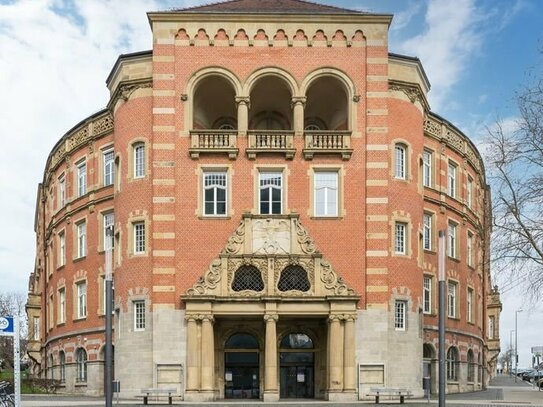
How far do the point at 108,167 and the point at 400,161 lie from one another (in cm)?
1712

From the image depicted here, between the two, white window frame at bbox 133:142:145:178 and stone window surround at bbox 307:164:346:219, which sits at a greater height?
white window frame at bbox 133:142:145:178

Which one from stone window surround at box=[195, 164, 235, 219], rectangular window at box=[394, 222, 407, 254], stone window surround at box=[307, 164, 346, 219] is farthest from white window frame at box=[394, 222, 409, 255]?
stone window surround at box=[195, 164, 235, 219]

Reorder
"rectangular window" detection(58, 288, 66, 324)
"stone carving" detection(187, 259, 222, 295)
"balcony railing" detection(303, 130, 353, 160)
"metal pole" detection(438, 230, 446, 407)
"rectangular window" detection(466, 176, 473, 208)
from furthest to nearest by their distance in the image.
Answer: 1. "rectangular window" detection(466, 176, 473, 208)
2. "rectangular window" detection(58, 288, 66, 324)
3. "balcony railing" detection(303, 130, 353, 160)
4. "stone carving" detection(187, 259, 222, 295)
5. "metal pole" detection(438, 230, 446, 407)

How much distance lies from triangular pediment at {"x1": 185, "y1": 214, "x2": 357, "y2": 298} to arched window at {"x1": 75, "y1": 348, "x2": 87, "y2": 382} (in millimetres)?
13721

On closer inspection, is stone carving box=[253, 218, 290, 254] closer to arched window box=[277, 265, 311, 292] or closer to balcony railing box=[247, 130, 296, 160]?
arched window box=[277, 265, 311, 292]

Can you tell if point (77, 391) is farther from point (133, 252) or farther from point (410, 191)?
point (410, 191)

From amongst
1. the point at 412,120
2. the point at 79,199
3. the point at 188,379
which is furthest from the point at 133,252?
the point at 412,120

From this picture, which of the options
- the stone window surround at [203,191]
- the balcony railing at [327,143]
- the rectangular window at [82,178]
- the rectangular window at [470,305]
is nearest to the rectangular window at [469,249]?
the rectangular window at [470,305]

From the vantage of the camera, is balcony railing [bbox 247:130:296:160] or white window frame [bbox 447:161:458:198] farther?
white window frame [bbox 447:161:458:198]

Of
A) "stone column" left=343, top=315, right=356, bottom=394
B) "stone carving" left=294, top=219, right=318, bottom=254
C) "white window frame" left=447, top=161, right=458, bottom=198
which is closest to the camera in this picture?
"stone column" left=343, top=315, right=356, bottom=394

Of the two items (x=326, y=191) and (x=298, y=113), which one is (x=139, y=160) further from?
(x=326, y=191)

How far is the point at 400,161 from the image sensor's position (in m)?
47.3

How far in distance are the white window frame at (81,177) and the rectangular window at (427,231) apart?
20459 millimetres

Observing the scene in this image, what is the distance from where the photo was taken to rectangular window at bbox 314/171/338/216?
4550 centimetres
